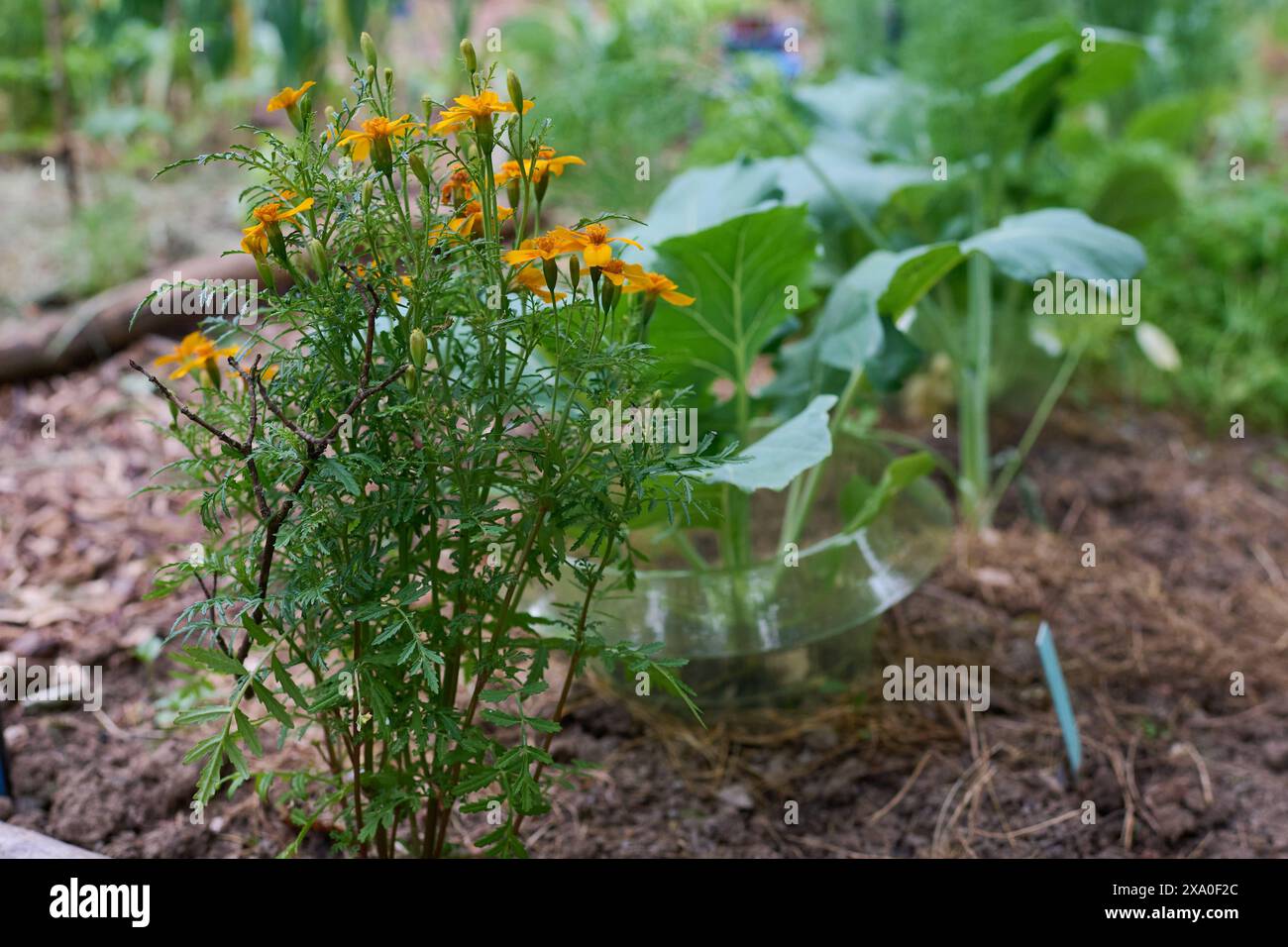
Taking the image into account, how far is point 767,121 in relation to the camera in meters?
2.23

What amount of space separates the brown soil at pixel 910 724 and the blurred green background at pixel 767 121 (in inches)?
30.8

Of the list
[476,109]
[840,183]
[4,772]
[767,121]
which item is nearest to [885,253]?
[840,183]

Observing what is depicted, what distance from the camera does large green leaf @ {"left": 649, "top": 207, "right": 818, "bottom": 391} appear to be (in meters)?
1.70

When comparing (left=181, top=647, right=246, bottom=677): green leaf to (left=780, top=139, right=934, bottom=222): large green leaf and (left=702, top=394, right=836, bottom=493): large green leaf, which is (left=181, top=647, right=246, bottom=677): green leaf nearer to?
(left=702, top=394, right=836, bottom=493): large green leaf

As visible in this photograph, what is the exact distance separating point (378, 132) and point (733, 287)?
0.80 meters

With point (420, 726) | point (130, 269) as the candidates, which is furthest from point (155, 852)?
point (130, 269)

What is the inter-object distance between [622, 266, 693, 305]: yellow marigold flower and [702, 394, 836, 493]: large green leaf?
0.75ft

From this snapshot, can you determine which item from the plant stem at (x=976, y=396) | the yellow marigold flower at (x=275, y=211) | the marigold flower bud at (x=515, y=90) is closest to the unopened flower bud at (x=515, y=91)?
the marigold flower bud at (x=515, y=90)

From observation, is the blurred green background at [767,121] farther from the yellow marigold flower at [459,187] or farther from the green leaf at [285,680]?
A: the green leaf at [285,680]

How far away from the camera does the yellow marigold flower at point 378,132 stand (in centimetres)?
105

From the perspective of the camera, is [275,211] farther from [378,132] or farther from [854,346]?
[854,346]

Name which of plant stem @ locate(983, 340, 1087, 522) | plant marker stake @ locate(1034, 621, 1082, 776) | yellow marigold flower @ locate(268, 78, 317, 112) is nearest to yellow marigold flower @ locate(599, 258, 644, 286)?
yellow marigold flower @ locate(268, 78, 317, 112)
